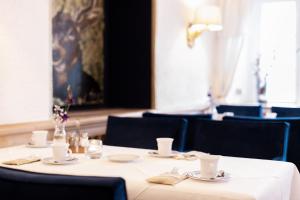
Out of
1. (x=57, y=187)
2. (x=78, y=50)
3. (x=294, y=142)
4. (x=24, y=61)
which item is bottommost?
(x=294, y=142)

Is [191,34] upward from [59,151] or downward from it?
upward

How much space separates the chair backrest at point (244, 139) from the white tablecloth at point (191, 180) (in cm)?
43

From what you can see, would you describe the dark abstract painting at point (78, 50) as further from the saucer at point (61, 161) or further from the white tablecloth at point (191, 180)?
the saucer at point (61, 161)

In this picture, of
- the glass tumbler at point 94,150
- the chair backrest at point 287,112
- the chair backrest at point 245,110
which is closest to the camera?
the glass tumbler at point 94,150

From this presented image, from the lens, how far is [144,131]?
9.26 ft

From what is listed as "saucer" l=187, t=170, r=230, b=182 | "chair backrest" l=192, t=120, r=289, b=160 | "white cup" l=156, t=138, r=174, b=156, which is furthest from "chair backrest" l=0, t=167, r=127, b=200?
"chair backrest" l=192, t=120, r=289, b=160

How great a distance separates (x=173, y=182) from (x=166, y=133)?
3.70ft

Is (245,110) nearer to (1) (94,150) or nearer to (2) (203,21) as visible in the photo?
(2) (203,21)

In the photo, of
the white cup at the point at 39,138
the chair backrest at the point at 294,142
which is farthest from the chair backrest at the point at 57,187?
the chair backrest at the point at 294,142

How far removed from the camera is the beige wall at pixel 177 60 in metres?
4.66

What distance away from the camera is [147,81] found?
4.62 m

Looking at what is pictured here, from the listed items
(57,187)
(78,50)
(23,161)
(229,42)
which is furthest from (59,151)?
(229,42)

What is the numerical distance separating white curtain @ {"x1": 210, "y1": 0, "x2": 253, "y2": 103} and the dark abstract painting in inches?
76.3

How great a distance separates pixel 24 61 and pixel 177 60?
2.30 meters
